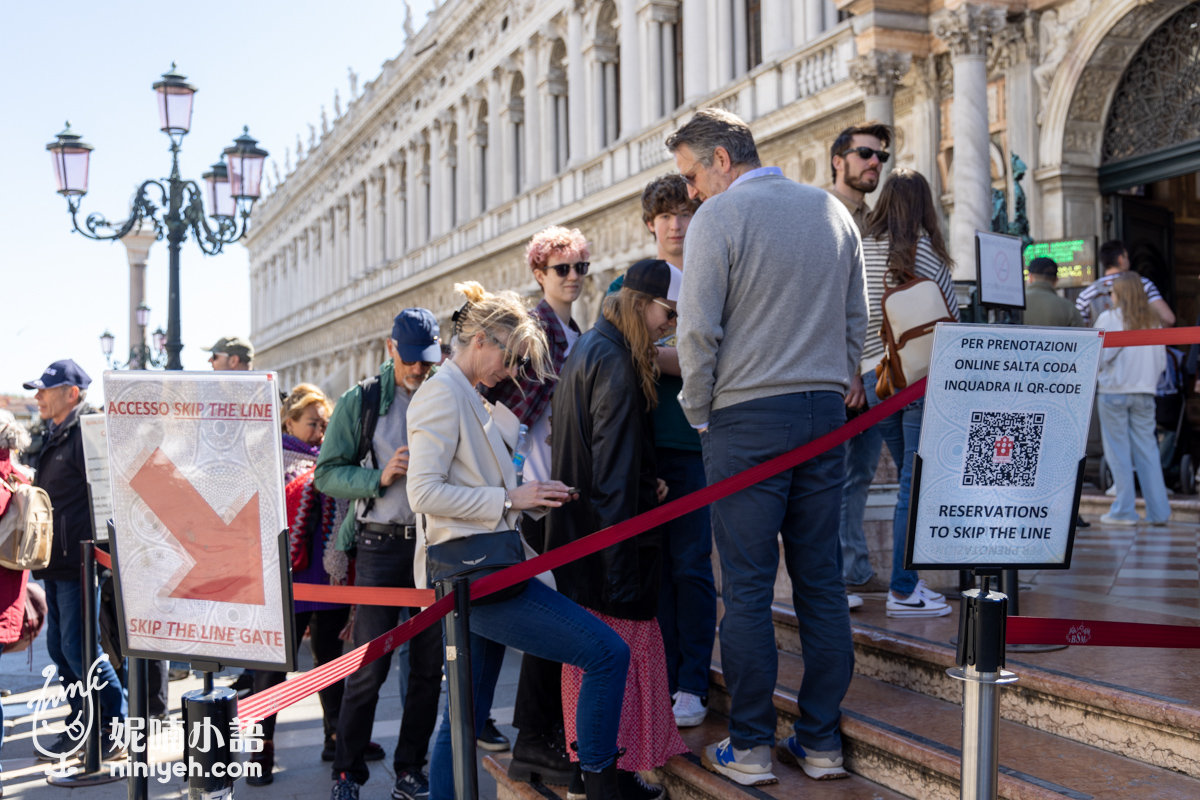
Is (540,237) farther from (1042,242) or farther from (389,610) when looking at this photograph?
(1042,242)

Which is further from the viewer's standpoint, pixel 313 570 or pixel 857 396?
pixel 313 570

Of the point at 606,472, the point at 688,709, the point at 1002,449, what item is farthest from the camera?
the point at 688,709

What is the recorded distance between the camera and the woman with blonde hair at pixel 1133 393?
7215 mm

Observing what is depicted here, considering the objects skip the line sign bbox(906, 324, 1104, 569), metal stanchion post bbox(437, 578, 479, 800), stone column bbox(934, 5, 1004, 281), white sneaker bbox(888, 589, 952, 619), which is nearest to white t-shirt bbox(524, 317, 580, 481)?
metal stanchion post bbox(437, 578, 479, 800)

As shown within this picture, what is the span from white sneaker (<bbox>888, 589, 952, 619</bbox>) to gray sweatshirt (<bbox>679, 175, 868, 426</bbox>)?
1469 mm

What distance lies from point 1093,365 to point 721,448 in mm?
1068

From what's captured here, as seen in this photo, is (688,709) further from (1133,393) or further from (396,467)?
(1133,393)

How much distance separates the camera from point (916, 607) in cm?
428

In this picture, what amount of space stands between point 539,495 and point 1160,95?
9350 mm

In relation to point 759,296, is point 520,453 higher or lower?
lower

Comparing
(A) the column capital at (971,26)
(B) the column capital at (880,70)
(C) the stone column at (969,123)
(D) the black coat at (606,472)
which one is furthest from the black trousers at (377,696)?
(B) the column capital at (880,70)

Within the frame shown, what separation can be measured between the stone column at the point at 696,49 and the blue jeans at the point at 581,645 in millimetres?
15825

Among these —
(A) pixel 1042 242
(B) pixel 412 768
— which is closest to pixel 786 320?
(B) pixel 412 768

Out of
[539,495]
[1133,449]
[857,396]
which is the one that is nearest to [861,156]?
[857,396]
